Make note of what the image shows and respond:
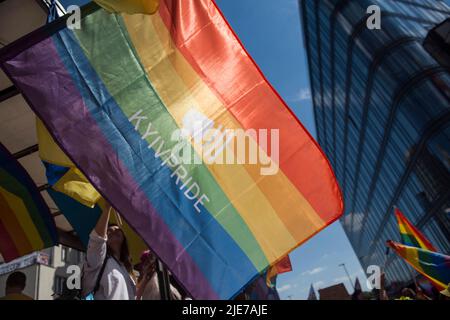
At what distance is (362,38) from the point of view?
2497 centimetres

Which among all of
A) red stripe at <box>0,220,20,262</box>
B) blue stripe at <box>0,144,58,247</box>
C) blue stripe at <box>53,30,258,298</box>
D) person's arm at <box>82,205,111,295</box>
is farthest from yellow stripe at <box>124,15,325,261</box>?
red stripe at <box>0,220,20,262</box>

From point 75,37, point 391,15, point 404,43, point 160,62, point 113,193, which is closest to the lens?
point 113,193

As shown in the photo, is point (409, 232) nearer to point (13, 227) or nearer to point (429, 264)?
point (429, 264)

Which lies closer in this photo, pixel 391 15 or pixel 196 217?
pixel 196 217

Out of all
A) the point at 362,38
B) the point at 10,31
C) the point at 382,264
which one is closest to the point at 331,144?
the point at 382,264

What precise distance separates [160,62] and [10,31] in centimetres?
261

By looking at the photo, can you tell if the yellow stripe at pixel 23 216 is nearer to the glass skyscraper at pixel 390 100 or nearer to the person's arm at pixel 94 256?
the person's arm at pixel 94 256

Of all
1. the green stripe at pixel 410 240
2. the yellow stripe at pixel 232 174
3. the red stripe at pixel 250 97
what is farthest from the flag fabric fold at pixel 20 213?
→ the green stripe at pixel 410 240

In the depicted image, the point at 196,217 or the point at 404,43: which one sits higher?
the point at 196,217

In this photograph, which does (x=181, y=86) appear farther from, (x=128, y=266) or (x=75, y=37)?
(x=128, y=266)

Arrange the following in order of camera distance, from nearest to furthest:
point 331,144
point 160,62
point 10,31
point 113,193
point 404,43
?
point 113,193, point 160,62, point 10,31, point 404,43, point 331,144

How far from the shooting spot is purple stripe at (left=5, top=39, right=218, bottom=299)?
8.62ft

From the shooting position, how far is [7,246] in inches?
193

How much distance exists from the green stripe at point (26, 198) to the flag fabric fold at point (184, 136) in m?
2.57
